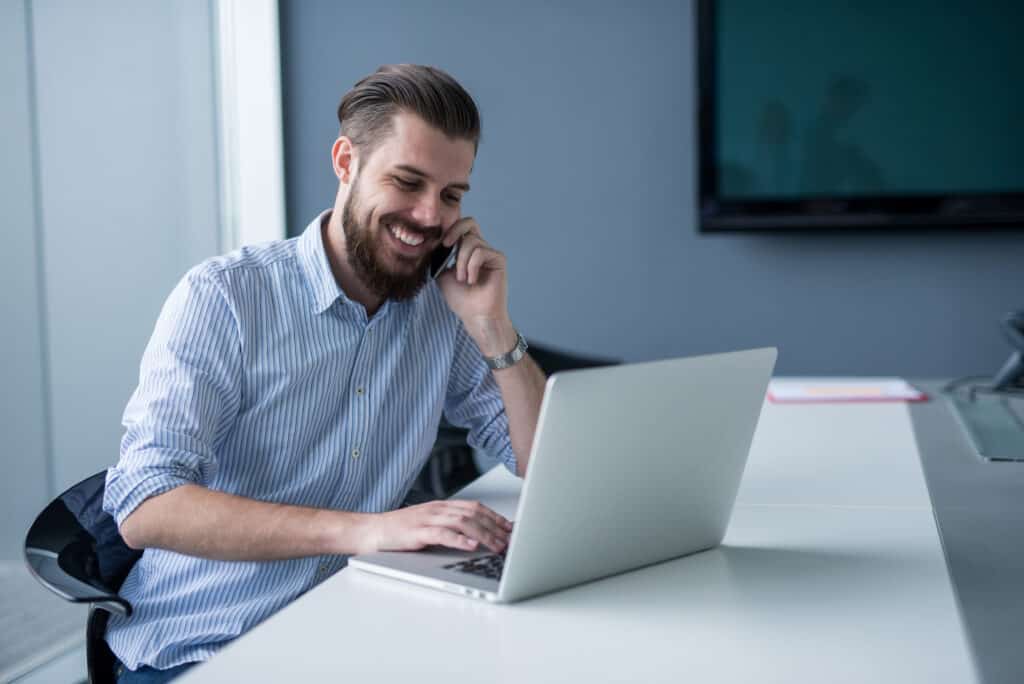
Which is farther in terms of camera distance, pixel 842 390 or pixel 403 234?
pixel 842 390

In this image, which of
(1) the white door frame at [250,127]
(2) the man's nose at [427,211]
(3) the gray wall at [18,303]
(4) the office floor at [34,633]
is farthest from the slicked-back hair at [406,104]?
(1) the white door frame at [250,127]

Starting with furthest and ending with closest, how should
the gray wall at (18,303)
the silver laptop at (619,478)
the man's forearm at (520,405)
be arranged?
1. the gray wall at (18,303)
2. the man's forearm at (520,405)
3. the silver laptop at (619,478)

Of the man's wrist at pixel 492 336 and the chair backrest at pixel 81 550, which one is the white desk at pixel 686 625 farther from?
the man's wrist at pixel 492 336

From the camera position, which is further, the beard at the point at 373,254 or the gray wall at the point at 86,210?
the gray wall at the point at 86,210

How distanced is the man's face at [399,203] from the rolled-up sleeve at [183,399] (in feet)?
0.84

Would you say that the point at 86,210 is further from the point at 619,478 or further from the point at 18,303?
the point at 619,478

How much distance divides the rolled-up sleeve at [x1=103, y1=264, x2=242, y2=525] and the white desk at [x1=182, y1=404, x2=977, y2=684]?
38 centimetres

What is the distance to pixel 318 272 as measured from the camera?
5.67 ft

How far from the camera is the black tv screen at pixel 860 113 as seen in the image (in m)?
3.39

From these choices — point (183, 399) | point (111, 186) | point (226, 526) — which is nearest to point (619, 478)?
point (226, 526)

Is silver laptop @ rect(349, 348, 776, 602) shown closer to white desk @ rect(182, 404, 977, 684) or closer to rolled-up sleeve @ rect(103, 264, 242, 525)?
white desk @ rect(182, 404, 977, 684)

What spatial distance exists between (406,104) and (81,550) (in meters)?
0.84

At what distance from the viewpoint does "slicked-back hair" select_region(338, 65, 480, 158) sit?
5.79 feet

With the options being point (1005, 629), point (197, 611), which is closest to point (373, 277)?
point (197, 611)
